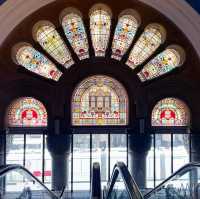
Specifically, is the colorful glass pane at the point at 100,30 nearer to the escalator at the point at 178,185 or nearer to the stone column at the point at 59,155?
the stone column at the point at 59,155

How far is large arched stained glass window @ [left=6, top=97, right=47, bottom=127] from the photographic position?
15797 mm

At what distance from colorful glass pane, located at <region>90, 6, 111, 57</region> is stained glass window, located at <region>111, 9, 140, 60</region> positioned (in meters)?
0.33

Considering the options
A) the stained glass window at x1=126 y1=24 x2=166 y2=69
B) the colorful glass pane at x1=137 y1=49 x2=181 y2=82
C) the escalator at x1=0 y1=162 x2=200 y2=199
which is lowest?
the escalator at x1=0 y1=162 x2=200 y2=199

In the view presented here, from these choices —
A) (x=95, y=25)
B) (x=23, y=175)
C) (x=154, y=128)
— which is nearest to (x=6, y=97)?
(x=95, y=25)

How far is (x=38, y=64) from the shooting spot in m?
15.9

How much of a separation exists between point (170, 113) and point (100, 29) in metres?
3.94

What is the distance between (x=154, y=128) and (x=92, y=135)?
223cm

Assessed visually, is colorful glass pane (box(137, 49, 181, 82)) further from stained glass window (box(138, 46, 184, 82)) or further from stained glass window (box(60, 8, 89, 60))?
stained glass window (box(60, 8, 89, 60))

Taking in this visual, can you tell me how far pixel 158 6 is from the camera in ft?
50.3

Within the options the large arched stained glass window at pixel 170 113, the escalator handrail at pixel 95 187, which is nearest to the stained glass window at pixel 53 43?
the large arched stained glass window at pixel 170 113

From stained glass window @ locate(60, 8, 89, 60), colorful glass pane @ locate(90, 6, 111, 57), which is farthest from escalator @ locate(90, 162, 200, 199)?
colorful glass pane @ locate(90, 6, 111, 57)

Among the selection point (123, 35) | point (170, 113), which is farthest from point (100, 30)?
point (170, 113)

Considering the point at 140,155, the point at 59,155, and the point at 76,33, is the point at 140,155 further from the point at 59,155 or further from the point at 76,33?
the point at 76,33

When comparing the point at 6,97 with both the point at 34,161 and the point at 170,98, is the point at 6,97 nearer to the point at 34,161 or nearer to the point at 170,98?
the point at 34,161
